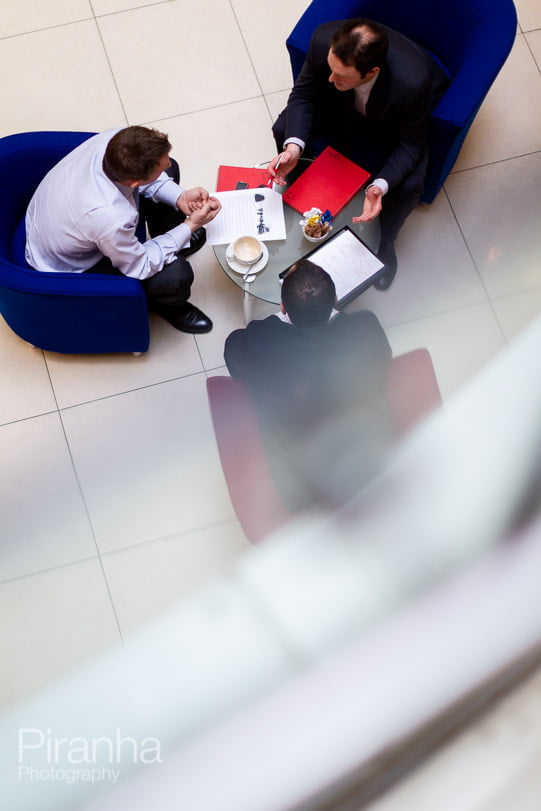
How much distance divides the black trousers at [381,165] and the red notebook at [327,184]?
0.16 metres

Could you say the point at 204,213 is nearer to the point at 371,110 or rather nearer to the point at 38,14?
the point at 371,110

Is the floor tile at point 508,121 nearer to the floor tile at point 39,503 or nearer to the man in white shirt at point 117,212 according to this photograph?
the man in white shirt at point 117,212

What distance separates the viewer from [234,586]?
2.61 meters

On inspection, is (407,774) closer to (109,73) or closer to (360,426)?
(360,426)

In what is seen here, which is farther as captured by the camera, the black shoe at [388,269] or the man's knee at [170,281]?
the black shoe at [388,269]

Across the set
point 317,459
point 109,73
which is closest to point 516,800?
point 317,459

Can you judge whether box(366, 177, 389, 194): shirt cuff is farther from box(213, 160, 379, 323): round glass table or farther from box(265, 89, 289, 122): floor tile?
box(265, 89, 289, 122): floor tile

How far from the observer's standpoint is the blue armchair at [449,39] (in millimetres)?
2508

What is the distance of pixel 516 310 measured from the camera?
2990 mm

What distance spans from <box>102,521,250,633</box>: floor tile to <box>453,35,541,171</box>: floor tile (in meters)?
2.05

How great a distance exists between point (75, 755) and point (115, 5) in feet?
10.9

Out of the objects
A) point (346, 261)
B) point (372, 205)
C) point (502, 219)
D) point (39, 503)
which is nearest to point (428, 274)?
point (502, 219)

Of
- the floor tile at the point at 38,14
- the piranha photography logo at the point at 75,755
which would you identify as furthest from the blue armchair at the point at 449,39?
the piranha photography logo at the point at 75,755

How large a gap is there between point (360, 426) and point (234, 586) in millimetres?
828
